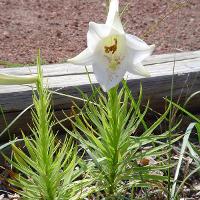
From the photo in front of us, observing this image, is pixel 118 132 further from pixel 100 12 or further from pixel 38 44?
pixel 100 12

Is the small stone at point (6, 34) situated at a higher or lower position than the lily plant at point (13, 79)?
higher

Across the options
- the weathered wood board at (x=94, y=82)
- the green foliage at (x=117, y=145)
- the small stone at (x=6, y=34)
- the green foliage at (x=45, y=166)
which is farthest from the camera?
the small stone at (x=6, y=34)

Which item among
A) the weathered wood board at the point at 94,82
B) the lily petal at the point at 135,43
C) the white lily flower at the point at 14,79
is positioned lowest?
the white lily flower at the point at 14,79

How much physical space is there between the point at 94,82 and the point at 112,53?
0.95m

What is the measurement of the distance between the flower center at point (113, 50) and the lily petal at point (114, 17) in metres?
0.06

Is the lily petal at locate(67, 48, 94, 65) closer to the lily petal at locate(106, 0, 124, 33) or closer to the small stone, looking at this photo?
the lily petal at locate(106, 0, 124, 33)

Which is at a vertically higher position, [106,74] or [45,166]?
[106,74]

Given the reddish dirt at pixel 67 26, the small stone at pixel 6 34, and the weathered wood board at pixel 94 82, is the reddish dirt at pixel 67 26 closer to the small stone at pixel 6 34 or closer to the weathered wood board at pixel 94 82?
the small stone at pixel 6 34

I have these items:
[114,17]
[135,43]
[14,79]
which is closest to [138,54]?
[135,43]

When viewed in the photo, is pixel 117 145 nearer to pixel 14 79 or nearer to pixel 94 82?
pixel 14 79

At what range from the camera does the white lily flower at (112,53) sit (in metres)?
1.77

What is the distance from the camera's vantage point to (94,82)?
2.76 meters

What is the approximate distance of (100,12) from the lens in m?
5.34

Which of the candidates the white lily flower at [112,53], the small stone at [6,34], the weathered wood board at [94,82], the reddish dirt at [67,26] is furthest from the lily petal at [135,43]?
the small stone at [6,34]
